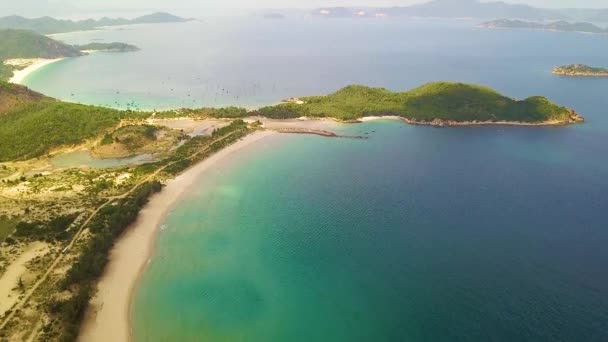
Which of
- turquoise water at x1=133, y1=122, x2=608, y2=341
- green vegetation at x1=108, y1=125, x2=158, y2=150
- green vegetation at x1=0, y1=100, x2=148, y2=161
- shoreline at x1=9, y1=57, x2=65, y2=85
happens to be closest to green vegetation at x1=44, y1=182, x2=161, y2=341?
turquoise water at x1=133, y1=122, x2=608, y2=341

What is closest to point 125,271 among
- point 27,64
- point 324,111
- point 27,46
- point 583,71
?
point 324,111

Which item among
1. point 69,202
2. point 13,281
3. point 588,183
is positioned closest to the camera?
point 13,281

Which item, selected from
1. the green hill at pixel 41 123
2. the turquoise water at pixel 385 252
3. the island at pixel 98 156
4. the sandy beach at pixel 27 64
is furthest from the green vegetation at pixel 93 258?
the sandy beach at pixel 27 64

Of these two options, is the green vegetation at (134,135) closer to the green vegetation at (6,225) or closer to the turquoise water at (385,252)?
the turquoise water at (385,252)

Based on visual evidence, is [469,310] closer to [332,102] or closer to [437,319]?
[437,319]

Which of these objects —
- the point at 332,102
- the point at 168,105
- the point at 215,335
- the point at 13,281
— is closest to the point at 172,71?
the point at 168,105

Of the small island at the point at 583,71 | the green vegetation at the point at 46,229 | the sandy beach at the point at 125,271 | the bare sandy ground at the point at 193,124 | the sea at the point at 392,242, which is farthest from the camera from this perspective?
the small island at the point at 583,71

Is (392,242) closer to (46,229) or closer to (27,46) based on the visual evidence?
(46,229)
